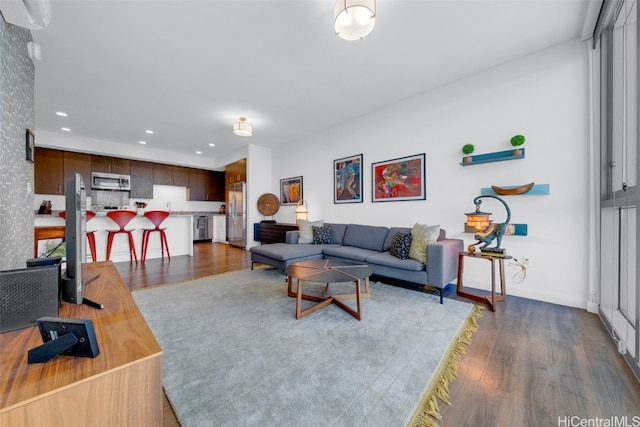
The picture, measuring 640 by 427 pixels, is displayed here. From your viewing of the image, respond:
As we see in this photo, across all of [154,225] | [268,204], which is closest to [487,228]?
[268,204]

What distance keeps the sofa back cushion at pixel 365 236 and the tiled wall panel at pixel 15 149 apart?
3.48 metres

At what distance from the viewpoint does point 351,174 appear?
4.47 meters

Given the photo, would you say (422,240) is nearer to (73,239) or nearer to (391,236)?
(391,236)

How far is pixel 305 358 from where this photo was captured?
1.61 m

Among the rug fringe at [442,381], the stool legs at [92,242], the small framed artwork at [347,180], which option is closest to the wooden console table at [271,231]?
the small framed artwork at [347,180]

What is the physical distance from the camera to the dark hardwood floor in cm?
119

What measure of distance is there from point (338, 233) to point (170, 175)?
5589 millimetres

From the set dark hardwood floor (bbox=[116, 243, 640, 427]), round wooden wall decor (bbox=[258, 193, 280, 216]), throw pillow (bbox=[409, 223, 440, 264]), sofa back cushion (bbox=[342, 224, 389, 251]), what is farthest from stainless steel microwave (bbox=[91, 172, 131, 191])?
throw pillow (bbox=[409, 223, 440, 264])

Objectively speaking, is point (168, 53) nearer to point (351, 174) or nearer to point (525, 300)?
point (351, 174)

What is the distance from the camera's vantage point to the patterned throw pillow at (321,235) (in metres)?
4.13

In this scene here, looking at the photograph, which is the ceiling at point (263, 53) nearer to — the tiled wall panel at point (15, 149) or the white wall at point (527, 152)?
the white wall at point (527, 152)

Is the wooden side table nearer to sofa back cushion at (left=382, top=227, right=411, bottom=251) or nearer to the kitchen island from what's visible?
sofa back cushion at (left=382, top=227, right=411, bottom=251)

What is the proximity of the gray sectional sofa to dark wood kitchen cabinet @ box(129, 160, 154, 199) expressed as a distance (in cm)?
476

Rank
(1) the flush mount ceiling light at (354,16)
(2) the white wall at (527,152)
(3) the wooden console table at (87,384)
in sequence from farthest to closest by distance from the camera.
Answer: (2) the white wall at (527,152) < (1) the flush mount ceiling light at (354,16) < (3) the wooden console table at (87,384)
